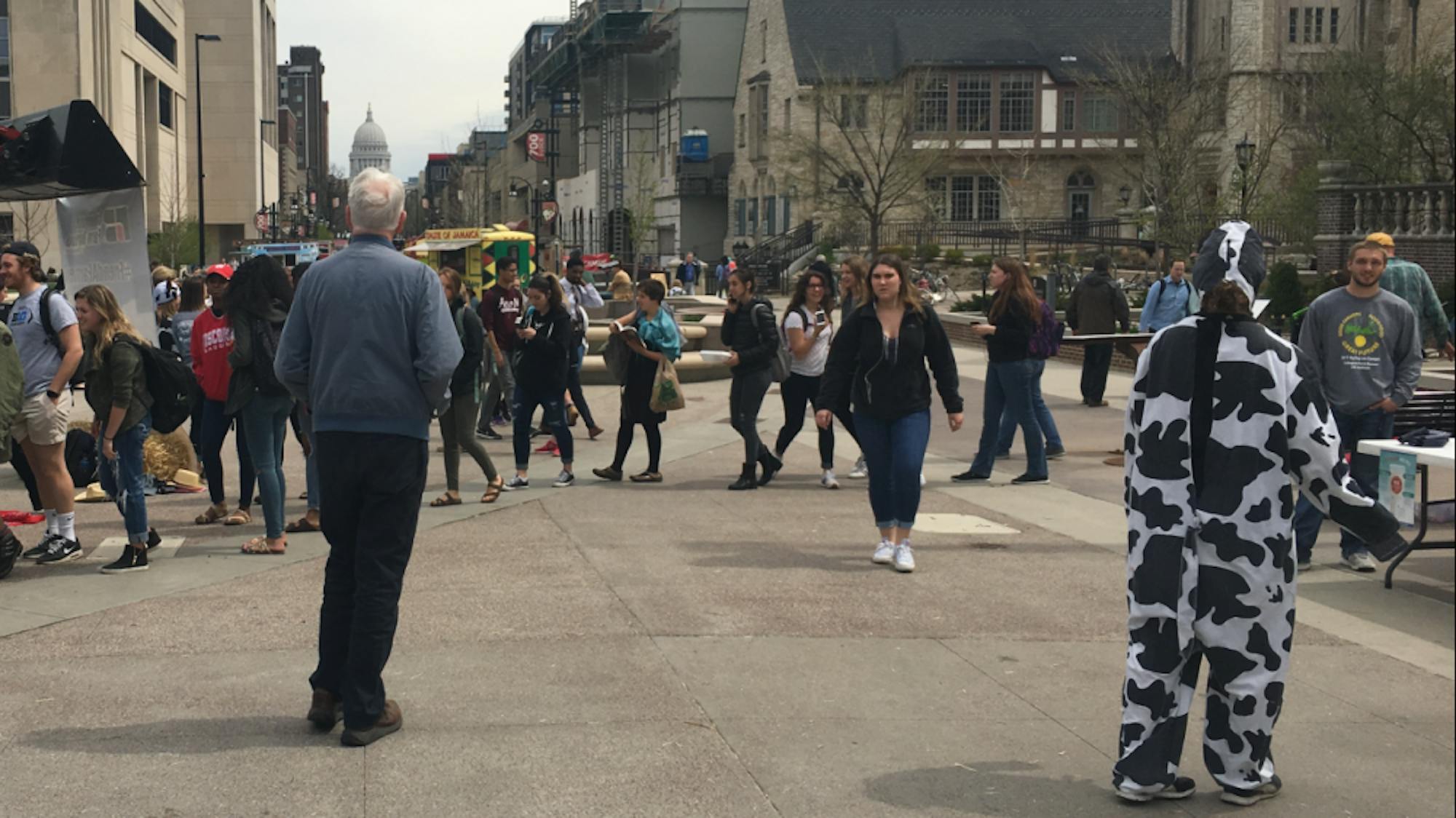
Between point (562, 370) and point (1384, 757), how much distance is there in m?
8.14

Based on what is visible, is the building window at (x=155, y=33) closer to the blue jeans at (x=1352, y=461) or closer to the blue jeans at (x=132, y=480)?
the blue jeans at (x=132, y=480)

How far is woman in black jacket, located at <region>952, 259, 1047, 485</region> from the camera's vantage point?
1295 cm

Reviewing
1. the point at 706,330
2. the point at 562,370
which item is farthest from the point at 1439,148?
the point at 562,370

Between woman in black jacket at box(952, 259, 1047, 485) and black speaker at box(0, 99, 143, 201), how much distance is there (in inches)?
255

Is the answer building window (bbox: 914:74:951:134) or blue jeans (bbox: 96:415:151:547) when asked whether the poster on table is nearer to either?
blue jeans (bbox: 96:415:151:547)

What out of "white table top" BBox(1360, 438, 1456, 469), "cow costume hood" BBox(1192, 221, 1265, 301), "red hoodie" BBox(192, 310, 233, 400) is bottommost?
"white table top" BBox(1360, 438, 1456, 469)

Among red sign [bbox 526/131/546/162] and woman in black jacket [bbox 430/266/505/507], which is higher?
red sign [bbox 526/131/546/162]

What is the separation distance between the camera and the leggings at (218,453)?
10.7m

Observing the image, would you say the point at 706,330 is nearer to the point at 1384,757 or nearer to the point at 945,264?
the point at 1384,757

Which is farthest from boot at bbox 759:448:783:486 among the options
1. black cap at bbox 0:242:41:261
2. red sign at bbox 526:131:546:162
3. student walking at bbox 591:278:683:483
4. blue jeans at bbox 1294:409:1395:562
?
red sign at bbox 526:131:546:162

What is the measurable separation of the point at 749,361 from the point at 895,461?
3866 mm

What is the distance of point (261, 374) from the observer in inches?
372

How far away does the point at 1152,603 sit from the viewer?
504cm

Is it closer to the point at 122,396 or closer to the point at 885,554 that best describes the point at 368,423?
the point at 122,396
